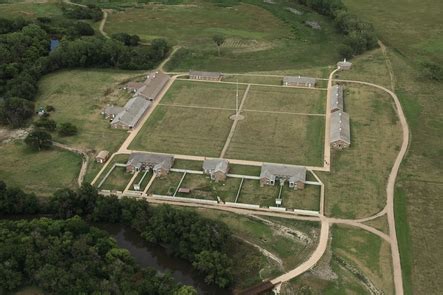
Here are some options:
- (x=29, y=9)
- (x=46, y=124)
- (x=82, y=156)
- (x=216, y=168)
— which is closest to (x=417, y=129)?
(x=216, y=168)

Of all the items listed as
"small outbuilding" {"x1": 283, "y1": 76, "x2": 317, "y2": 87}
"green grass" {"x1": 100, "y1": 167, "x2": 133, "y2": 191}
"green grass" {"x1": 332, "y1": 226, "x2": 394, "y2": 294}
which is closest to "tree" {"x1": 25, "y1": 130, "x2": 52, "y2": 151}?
"green grass" {"x1": 100, "y1": 167, "x2": 133, "y2": 191}

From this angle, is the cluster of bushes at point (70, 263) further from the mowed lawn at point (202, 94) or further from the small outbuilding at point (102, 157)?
the mowed lawn at point (202, 94)

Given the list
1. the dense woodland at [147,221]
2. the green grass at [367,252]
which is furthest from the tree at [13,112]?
the green grass at [367,252]

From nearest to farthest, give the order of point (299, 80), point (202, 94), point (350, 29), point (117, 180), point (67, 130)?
point (117, 180), point (67, 130), point (202, 94), point (299, 80), point (350, 29)

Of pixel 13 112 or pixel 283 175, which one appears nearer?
pixel 283 175

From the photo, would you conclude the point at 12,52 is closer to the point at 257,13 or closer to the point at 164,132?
the point at 164,132

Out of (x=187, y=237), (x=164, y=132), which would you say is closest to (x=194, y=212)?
(x=187, y=237)

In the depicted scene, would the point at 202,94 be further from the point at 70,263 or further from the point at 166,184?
the point at 70,263
